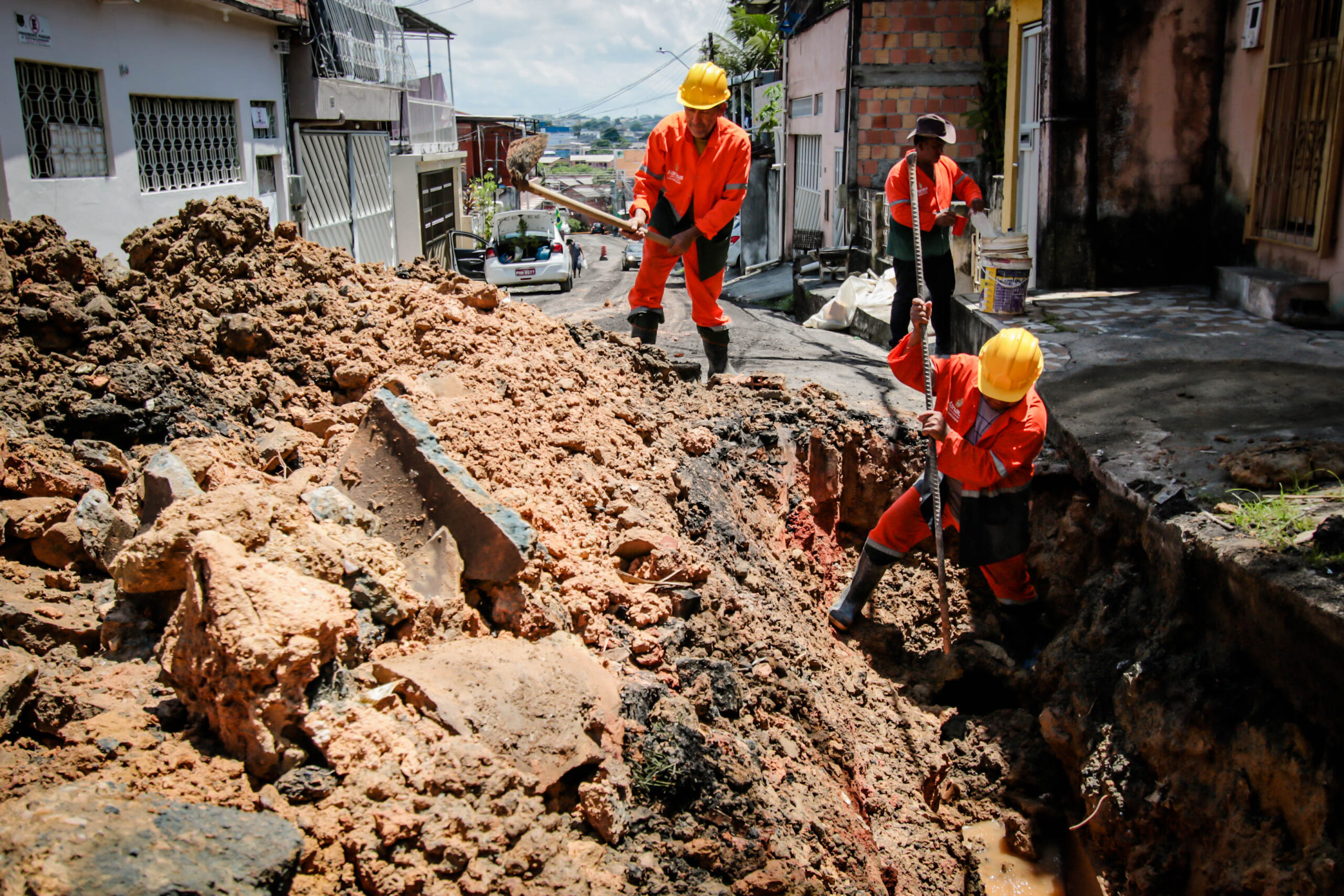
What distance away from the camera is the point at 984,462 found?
440 cm

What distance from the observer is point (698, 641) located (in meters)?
3.44

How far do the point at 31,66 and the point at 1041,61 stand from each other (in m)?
8.15

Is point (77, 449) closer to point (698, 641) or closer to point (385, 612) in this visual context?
point (385, 612)

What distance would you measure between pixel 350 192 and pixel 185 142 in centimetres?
589

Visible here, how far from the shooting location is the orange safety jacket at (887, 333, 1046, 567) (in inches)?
171

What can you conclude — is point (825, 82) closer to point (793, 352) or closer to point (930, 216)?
point (793, 352)

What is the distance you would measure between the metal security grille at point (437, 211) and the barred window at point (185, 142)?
10205mm

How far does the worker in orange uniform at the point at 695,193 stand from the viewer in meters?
5.89

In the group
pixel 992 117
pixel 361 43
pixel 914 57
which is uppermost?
pixel 361 43

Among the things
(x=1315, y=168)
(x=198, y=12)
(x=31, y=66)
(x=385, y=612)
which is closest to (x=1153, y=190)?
(x=1315, y=168)

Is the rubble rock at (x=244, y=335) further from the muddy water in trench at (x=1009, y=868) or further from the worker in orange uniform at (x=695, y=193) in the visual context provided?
the muddy water in trench at (x=1009, y=868)

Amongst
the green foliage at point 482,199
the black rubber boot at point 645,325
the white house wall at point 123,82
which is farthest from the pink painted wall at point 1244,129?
the green foliage at point 482,199

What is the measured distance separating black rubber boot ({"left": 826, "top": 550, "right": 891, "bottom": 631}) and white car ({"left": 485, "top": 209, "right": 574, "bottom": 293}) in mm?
15363

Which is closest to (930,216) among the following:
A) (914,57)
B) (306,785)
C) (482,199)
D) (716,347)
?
(716,347)
